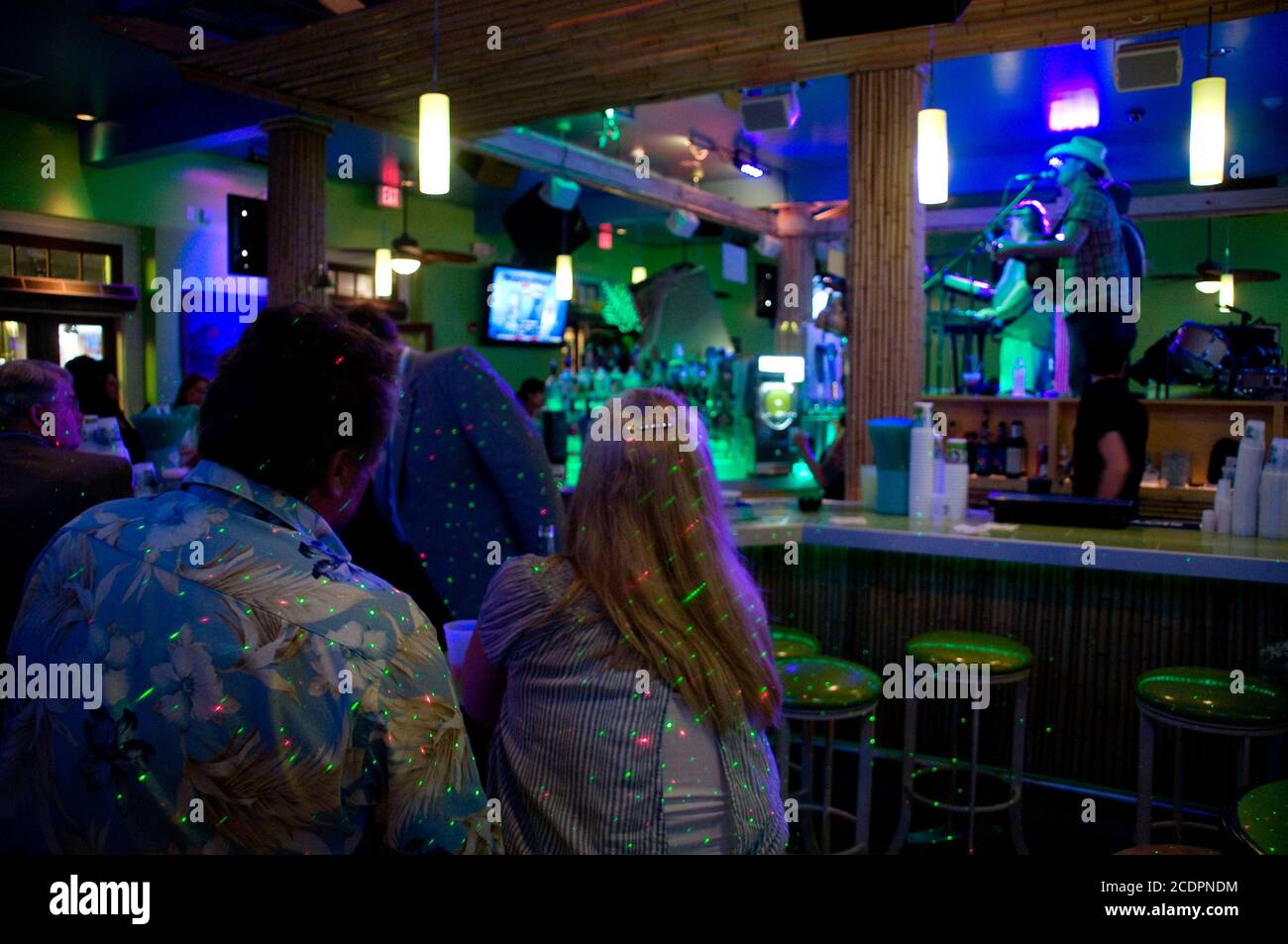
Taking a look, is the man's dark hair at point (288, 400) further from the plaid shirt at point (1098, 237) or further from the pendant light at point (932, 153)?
the plaid shirt at point (1098, 237)

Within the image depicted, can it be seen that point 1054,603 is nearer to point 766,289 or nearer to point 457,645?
point 457,645

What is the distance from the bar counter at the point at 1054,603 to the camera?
3141 millimetres

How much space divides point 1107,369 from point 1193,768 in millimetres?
1548

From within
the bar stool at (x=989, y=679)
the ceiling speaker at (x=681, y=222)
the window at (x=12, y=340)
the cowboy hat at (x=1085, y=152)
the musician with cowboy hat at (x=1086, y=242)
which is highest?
the ceiling speaker at (x=681, y=222)

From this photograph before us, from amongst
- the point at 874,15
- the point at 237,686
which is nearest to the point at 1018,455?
the point at 874,15

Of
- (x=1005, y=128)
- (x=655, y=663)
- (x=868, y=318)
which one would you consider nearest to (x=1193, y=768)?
(x=868, y=318)

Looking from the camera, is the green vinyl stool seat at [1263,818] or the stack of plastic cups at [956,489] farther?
the stack of plastic cups at [956,489]

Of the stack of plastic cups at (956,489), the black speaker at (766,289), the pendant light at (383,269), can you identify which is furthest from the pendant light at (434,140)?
the black speaker at (766,289)

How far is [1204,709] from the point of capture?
2.49 meters

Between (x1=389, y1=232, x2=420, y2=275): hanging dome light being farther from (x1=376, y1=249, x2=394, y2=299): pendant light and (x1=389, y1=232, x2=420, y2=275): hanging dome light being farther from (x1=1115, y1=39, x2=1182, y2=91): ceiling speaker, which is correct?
(x1=1115, y1=39, x2=1182, y2=91): ceiling speaker

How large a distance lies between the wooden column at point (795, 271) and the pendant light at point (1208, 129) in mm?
6791

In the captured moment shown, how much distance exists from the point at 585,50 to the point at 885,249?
5.98ft

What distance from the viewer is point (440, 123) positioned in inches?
145
